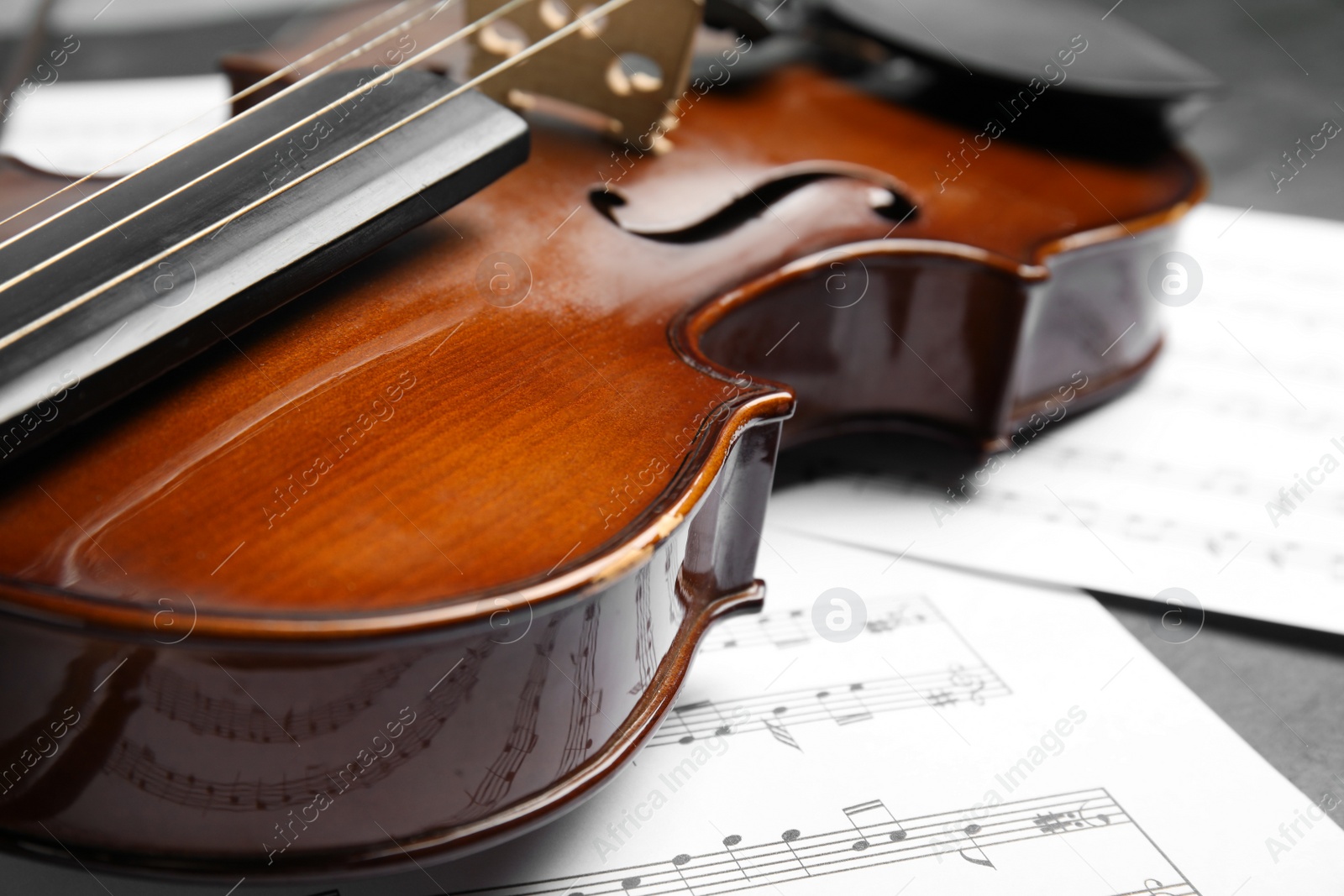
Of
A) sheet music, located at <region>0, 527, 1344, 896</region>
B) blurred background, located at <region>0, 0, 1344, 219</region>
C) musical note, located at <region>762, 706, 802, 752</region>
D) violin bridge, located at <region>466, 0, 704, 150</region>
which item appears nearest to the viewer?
sheet music, located at <region>0, 527, 1344, 896</region>

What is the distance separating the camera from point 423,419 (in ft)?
2.40

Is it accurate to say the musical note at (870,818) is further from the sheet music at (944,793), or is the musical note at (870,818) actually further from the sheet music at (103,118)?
the sheet music at (103,118)

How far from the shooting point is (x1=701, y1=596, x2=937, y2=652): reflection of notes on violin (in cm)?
104

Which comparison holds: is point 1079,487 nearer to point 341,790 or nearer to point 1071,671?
point 1071,671

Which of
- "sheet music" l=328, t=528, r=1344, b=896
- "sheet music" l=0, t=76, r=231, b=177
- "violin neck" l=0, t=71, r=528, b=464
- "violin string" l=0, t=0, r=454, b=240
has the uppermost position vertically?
"violin neck" l=0, t=71, r=528, b=464

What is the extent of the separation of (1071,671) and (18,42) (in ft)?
6.29

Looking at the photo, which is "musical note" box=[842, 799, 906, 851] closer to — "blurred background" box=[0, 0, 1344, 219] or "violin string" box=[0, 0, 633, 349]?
"violin string" box=[0, 0, 633, 349]

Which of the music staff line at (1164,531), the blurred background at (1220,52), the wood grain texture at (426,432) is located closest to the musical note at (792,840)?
the wood grain texture at (426,432)

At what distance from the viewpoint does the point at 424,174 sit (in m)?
0.88

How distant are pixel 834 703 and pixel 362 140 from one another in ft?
1.98

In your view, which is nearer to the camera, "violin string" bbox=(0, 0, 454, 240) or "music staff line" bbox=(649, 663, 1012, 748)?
"violin string" bbox=(0, 0, 454, 240)

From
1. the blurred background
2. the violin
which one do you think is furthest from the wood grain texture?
the blurred background

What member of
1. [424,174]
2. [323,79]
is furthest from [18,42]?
[424,174]

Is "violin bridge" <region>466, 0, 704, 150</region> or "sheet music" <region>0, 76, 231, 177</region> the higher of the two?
"violin bridge" <region>466, 0, 704, 150</region>
